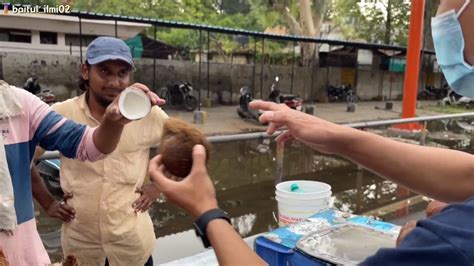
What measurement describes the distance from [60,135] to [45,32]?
13499 millimetres

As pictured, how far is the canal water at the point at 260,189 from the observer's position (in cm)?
513

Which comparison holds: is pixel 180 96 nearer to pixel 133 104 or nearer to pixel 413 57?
pixel 413 57

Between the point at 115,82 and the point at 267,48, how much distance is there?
71.7ft

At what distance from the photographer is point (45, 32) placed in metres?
13.6

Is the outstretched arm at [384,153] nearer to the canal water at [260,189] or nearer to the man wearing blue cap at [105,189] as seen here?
the man wearing blue cap at [105,189]

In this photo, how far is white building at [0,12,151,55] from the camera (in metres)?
12.6

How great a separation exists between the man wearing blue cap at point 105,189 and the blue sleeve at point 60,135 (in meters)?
0.36

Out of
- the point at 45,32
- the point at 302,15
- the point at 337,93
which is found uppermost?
the point at 302,15

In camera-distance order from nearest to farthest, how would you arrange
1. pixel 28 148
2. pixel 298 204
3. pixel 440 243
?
pixel 440 243, pixel 28 148, pixel 298 204

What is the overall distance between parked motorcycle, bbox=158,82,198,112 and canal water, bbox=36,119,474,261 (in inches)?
178

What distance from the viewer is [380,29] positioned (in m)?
26.0

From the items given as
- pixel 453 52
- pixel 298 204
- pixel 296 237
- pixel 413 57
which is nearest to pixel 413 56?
pixel 413 57

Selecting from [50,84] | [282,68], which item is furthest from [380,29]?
[50,84]

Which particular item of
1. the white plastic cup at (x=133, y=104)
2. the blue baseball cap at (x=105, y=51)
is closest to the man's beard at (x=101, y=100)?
the blue baseball cap at (x=105, y=51)
